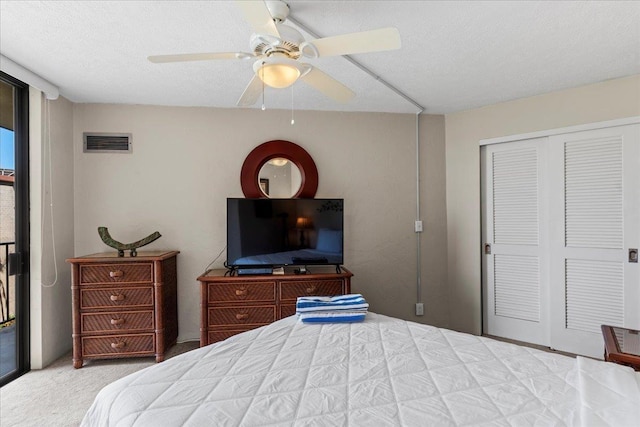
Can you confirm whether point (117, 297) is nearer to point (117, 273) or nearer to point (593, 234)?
point (117, 273)

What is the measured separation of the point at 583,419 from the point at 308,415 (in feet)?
2.55

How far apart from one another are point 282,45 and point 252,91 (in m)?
0.48

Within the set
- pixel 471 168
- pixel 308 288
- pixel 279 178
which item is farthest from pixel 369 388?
pixel 471 168

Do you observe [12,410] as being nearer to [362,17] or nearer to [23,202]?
[23,202]

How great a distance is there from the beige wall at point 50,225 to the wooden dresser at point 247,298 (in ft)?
4.24

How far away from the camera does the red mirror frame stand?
3354mm

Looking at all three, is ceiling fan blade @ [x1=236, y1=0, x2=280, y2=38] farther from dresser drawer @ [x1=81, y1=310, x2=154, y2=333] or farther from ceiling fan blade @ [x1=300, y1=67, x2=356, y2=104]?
dresser drawer @ [x1=81, y1=310, x2=154, y2=333]

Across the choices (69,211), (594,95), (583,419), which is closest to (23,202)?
(69,211)

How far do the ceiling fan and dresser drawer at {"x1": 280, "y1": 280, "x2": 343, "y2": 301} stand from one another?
1766mm

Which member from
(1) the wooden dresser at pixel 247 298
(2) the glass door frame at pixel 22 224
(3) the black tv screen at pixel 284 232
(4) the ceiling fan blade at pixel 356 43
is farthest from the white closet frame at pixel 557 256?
(2) the glass door frame at pixel 22 224

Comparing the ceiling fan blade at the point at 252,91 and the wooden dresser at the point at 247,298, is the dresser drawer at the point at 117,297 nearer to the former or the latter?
the wooden dresser at the point at 247,298

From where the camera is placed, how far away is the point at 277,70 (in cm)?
161

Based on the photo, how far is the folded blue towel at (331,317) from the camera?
1.82 meters

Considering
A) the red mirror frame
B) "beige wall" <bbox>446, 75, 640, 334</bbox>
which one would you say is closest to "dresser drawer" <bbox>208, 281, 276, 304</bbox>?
the red mirror frame
